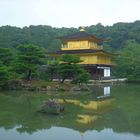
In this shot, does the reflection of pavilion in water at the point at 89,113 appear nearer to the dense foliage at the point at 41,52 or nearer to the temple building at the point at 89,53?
the dense foliage at the point at 41,52

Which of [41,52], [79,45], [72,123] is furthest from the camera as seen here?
[79,45]

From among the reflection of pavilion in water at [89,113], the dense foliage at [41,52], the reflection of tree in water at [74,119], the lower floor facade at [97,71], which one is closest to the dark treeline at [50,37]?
the dense foliage at [41,52]

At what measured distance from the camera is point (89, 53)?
34.8 metres

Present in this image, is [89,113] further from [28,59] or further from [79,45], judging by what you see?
[79,45]

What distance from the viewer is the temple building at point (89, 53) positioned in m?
35.1

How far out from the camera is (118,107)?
50.1ft

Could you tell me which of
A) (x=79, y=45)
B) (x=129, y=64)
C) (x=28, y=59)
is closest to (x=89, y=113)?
(x=28, y=59)

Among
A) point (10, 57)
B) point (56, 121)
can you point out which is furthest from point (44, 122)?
point (10, 57)

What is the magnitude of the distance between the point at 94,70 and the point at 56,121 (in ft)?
81.1

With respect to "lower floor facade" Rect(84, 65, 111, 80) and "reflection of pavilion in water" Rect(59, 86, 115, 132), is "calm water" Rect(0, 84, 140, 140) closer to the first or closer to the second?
"reflection of pavilion in water" Rect(59, 86, 115, 132)

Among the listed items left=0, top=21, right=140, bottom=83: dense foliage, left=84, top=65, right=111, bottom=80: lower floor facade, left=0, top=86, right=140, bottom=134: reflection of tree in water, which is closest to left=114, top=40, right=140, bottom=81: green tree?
left=0, top=21, right=140, bottom=83: dense foliage

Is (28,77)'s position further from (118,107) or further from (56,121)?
(56,121)

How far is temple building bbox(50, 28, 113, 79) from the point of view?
35062 mm

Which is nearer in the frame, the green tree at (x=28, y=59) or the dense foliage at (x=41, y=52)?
the green tree at (x=28, y=59)
